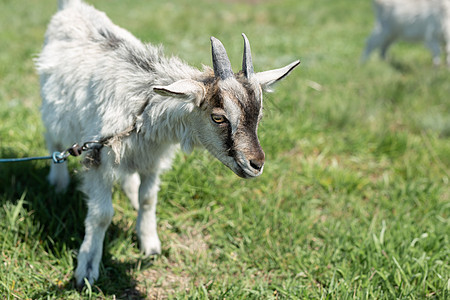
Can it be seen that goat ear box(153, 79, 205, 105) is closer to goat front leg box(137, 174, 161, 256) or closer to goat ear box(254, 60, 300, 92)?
goat ear box(254, 60, 300, 92)

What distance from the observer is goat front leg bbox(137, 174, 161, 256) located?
3186 mm

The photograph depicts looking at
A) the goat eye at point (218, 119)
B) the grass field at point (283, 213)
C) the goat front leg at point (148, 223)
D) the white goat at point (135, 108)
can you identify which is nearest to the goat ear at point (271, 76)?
the white goat at point (135, 108)

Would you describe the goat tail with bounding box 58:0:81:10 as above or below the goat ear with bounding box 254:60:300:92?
above

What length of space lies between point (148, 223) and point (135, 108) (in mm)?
1040

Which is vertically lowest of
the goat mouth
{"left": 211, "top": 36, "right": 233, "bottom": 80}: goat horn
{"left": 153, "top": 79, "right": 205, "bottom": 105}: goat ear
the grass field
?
the grass field

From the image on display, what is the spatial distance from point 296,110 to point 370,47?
5.33 metres

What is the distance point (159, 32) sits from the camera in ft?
31.9

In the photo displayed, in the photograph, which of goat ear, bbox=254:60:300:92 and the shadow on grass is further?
the shadow on grass

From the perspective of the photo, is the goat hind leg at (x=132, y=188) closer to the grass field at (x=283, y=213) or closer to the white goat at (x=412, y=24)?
the grass field at (x=283, y=213)

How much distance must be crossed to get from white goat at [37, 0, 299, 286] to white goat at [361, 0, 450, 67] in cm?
763

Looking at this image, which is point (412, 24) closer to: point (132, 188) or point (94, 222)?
point (132, 188)

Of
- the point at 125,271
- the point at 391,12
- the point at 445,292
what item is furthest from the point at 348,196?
the point at 391,12

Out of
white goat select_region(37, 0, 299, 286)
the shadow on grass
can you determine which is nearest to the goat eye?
white goat select_region(37, 0, 299, 286)

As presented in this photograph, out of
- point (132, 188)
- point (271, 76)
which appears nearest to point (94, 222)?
point (132, 188)
